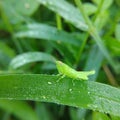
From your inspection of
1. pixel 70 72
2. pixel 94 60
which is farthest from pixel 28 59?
pixel 70 72

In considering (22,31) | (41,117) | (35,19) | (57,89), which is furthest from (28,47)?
(57,89)

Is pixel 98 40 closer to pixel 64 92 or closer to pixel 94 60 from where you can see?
pixel 94 60

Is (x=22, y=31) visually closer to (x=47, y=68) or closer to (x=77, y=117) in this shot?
(x=47, y=68)

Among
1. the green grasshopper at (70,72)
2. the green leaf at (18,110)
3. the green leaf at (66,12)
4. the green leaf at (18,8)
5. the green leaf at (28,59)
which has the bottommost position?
the green leaf at (18,110)

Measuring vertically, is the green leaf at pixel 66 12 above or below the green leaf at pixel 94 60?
above

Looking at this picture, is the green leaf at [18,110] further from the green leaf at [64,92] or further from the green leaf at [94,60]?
the green leaf at [64,92]

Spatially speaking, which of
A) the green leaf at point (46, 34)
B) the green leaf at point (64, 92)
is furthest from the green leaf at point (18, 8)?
the green leaf at point (64, 92)

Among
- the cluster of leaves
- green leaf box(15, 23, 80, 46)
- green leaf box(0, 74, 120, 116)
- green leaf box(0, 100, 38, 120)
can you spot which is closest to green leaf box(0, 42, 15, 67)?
the cluster of leaves
